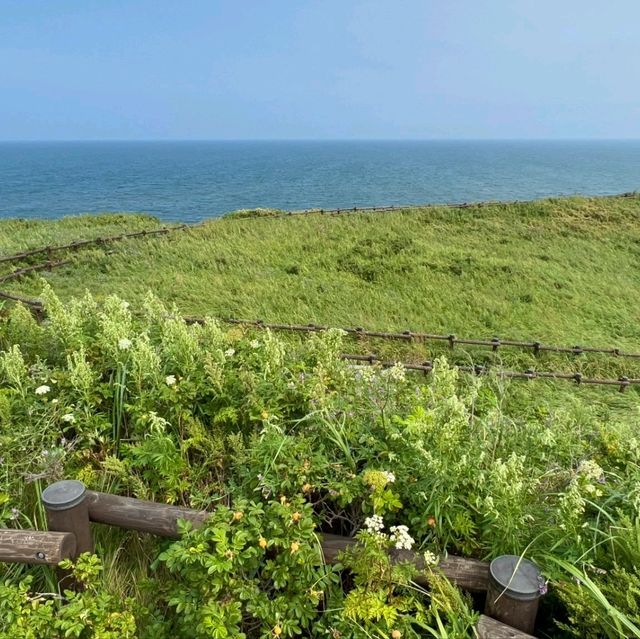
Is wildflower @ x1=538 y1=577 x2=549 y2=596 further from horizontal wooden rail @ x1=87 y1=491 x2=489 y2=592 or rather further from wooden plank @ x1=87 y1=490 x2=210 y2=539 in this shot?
wooden plank @ x1=87 y1=490 x2=210 y2=539

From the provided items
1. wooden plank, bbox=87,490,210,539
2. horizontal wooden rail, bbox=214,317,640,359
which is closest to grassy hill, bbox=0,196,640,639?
wooden plank, bbox=87,490,210,539

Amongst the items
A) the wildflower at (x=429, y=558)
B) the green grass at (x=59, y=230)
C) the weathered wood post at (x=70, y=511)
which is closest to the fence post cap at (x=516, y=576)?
the wildflower at (x=429, y=558)

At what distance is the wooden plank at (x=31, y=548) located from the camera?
3.02 meters

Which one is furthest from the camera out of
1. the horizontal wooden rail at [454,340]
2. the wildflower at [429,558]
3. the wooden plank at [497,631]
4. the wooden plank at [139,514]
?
the horizontal wooden rail at [454,340]

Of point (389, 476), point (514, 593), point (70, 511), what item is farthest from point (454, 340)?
point (70, 511)

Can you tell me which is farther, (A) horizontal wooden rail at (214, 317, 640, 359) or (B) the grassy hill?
(A) horizontal wooden rail at (214, 317, 640, 359)

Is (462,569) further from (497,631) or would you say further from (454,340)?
(454,340)

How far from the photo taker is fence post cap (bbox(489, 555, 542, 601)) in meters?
2.52

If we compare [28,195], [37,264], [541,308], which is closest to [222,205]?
[28,195]

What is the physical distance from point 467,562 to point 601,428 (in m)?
1.97

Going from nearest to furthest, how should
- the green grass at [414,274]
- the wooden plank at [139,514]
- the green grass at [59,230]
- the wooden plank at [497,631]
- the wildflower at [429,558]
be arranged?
the wooden plank at [497,631], the wildflower at [429,558], the wooden plank at [139,514], the green grass at [414,274], the green grass at [59,230]

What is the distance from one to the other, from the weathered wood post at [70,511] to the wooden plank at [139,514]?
0.09m

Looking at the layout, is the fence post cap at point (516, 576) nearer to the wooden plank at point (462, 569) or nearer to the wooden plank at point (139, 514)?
the wooden plank at point (462, 569)

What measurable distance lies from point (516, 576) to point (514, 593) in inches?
4.1
